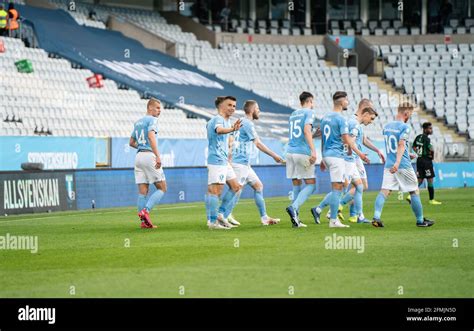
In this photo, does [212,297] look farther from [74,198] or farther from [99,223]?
[74,198]

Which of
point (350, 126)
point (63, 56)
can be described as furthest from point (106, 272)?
point (63, 56)

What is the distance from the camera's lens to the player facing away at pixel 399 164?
19.0m

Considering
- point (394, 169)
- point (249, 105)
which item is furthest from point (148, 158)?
point (394, 169)

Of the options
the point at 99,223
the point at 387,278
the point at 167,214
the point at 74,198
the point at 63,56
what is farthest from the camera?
the point at 63,56

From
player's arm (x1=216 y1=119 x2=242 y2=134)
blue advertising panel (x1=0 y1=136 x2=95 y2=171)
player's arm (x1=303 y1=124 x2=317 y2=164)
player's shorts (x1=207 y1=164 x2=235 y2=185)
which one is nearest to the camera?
player's arm (x1=216 y1=119 x2=242 y2=134)

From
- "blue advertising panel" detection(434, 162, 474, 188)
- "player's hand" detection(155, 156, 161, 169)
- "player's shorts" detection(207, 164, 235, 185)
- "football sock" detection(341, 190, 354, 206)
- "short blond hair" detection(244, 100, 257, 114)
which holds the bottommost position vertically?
"blue advertising panel" detection(434, 162, 474, 188)

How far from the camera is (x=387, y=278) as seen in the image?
39.8 feet

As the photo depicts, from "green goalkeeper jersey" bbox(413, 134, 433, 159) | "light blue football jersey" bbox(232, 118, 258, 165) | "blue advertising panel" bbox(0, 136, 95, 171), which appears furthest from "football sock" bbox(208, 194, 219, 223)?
"green goalkeeper jersey" bbox(413, 134, 433, 159)

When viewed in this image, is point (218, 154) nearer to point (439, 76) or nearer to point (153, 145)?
point (153, 145)

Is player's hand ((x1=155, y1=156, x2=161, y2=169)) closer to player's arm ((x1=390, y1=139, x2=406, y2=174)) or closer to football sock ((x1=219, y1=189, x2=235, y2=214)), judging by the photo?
football sock ((x1=219, y1=189, x2=235, y2=214))

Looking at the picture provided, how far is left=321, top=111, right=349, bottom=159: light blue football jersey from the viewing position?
1920cm
